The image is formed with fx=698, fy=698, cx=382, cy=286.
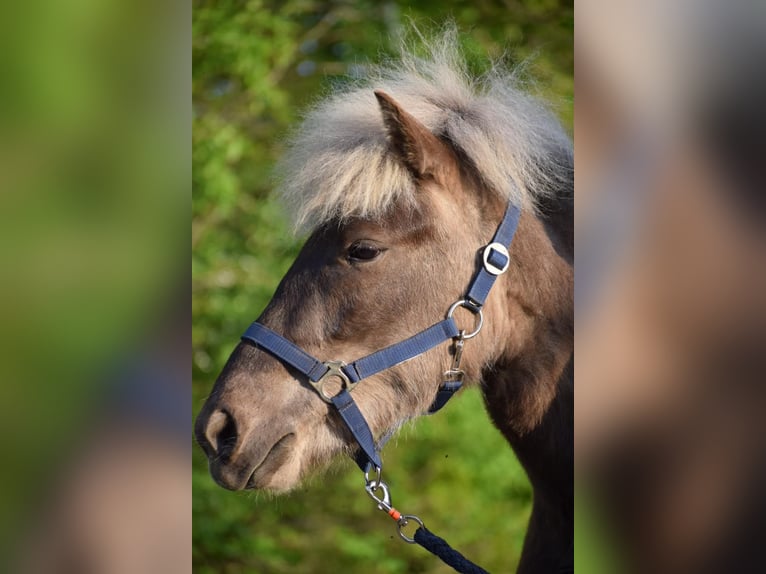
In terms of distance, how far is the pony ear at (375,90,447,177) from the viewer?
1573 mm

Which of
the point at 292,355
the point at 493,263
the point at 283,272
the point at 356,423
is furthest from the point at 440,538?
the point at 283,272

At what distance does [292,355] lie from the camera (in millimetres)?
1577

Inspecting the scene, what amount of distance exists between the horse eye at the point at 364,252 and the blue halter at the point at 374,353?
8.2 inches

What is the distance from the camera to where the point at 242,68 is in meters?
3.32

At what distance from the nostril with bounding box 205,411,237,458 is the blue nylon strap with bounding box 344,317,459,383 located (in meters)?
0.28

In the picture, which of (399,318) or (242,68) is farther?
(242,68)
